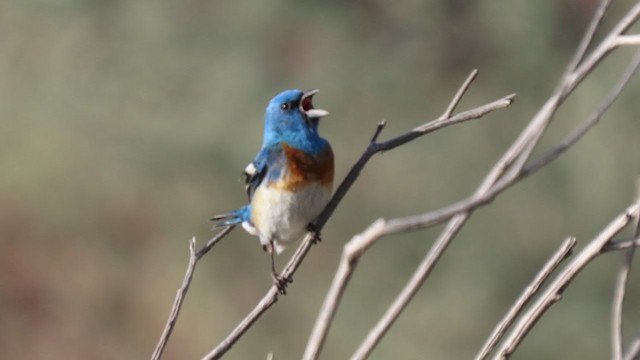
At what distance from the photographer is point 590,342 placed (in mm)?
8852

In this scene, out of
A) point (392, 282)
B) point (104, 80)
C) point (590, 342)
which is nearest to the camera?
point (590, 342)

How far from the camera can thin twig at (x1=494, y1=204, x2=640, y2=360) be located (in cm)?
154

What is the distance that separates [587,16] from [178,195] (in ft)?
15.2

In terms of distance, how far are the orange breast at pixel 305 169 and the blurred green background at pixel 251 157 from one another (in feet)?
17.8

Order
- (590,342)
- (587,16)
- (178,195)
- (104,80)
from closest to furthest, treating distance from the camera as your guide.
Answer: (590,342) → (178,195) → (104,80) → (587,16)

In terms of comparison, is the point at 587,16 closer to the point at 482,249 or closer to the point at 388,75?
the point at 388,75

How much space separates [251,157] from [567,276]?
28.2ft

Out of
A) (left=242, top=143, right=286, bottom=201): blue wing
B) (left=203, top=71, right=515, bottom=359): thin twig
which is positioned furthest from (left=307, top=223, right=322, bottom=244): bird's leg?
(left=242, top=143, right=286, bottom=201): blue wing

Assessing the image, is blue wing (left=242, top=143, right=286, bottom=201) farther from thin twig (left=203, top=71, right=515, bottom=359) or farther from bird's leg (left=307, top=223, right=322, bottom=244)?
thin twig (left=203, top=71, right=515, bottom=359)

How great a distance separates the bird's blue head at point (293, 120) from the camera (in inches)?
140

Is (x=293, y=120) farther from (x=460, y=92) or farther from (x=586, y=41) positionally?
(x=586, y=41)

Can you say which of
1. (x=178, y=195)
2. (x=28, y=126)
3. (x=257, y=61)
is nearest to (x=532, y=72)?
(x=257, y=61)

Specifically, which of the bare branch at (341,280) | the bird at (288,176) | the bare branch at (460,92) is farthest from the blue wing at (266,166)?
the bare branch at (341,280)

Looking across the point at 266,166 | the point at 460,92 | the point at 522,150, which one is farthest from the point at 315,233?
the point at 266,166
